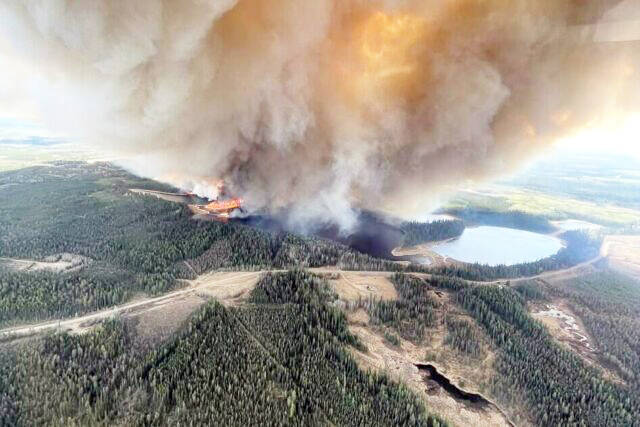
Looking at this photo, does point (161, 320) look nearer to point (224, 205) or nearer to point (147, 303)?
point (147, 303)

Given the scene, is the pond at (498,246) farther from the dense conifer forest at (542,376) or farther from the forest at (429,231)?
the dense conifer forest at (542,376)

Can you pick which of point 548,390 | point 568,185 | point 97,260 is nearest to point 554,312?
point 548,390

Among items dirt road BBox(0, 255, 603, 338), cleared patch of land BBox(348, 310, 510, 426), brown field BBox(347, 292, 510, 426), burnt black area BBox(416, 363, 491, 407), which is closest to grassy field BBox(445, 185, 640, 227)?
dirt road BBox(0, 255, 603, 338)

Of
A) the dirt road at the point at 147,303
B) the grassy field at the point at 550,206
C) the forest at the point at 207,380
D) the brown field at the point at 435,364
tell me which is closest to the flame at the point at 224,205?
the dirt road at the point at 147,303

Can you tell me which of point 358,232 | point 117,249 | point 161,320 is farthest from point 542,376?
point 117,249

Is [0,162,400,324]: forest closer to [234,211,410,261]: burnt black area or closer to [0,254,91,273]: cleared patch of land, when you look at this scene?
[0,254,91,273]: cleared patch of land

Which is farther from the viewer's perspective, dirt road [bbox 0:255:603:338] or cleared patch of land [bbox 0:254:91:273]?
cleared patch of land [bbox 0:254:91:273]
